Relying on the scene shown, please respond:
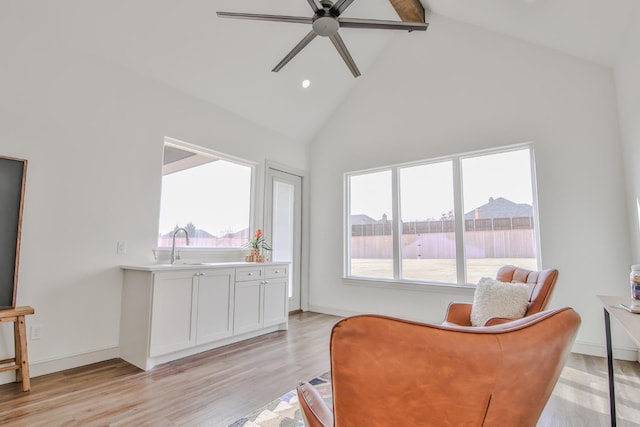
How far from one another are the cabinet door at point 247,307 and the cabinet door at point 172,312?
54 centimetres

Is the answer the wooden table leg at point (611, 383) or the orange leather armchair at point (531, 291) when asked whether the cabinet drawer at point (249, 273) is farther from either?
the wooden table leg at point (611, 383)

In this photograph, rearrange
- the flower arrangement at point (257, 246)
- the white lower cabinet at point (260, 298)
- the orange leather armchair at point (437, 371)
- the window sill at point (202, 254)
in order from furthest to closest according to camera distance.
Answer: the flower arrangement at point (257, 246), the white lower cabinet at point (260, 298), the window sill at point (202, 254), the orange leather armchair at point (437, 371)

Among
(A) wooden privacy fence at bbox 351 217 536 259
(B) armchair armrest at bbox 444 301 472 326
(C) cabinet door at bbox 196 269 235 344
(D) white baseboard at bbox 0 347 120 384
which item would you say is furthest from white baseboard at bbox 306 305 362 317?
(D) white baseboard at bbox 0 347 120 384

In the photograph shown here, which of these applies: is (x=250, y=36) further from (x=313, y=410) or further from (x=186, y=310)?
(x=313, y=410)

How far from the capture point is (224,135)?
→ 426 cm

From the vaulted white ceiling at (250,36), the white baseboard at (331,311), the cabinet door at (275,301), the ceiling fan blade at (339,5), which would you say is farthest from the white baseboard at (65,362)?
the ceiling fan blade at (339,5)

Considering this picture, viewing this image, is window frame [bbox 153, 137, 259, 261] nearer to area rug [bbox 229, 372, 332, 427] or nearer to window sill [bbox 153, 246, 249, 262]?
window sill [bbox 153, 246, 249, 262]

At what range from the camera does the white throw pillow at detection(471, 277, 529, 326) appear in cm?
243

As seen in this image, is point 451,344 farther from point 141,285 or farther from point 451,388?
point 141,285

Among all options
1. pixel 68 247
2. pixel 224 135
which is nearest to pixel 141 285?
pixel 68 247

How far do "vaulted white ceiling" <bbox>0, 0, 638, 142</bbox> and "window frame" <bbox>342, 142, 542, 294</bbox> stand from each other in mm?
1271

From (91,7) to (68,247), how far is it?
7.03 feet

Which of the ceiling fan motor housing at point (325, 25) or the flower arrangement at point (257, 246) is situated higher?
the ceiling fan motor housing at point (325, 25)

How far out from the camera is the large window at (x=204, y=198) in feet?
12.2
